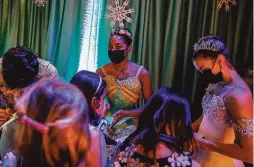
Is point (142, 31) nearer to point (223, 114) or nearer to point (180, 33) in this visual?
point (180, 33)

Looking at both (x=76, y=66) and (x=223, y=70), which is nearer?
(x=223, y=70)

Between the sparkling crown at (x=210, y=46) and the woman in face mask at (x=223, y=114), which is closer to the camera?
the woman in face mask at (x=223, y=114)

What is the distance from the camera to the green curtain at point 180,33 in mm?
3307

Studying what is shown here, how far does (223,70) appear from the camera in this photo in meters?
2.39

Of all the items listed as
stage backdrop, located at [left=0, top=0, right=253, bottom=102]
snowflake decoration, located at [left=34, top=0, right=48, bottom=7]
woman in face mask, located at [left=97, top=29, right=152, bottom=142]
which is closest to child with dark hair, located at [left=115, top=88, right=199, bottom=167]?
woman in face mask, located at [left=97, top=29, right=152, bottom=142]

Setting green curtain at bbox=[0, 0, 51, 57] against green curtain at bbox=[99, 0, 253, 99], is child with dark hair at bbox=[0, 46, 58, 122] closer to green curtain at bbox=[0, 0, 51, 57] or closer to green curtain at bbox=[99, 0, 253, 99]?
green curtain at bbox=[99, 0, 253, 99]

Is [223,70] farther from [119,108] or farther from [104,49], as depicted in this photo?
[104,49]

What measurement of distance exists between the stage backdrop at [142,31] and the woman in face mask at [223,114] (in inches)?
35.8

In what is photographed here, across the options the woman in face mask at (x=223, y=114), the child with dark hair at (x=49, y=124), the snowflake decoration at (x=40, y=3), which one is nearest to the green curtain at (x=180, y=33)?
the snowflake decoration at (x=40, y=3)

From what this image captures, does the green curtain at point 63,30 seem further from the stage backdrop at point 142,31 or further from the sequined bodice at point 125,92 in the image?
the sequined bodice at point 125,92

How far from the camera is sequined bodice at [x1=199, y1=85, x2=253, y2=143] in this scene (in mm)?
2232

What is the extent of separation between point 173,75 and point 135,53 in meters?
0.44

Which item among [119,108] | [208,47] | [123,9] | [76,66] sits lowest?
[119,108]

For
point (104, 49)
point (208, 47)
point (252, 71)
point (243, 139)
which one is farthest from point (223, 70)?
point (104, 49)
